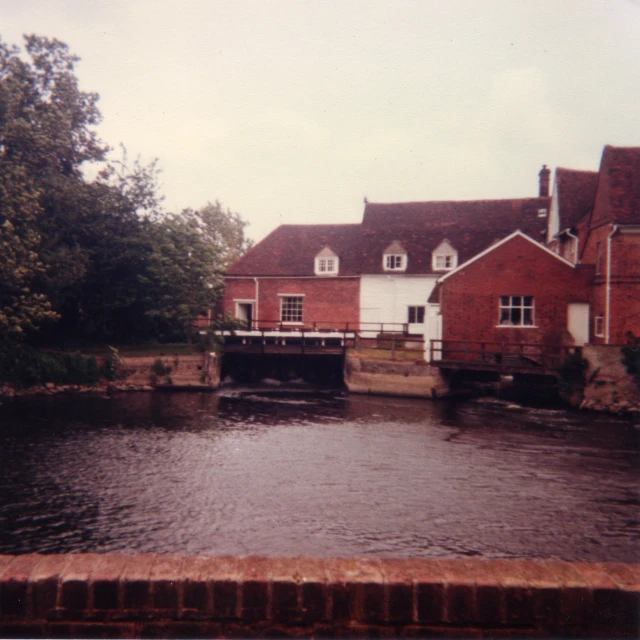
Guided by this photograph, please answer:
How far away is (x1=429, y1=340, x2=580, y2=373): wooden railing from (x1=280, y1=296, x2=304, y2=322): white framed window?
13.2 meters

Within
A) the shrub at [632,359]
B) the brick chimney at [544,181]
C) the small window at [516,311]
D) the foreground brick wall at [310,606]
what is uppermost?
the brick chimney at [544,181]

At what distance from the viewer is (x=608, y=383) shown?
A: 22781mm

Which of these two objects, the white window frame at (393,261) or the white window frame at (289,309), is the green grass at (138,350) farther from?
the white window frame at (393,261)

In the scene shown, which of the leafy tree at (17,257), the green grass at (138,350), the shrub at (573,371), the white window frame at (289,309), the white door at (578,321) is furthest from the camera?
the white window frame at (289,309)

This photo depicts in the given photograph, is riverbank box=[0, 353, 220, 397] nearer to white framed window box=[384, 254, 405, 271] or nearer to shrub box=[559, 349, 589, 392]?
white framed window box=[384, 254, 405, 271]

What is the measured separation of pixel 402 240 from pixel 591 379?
19356mm

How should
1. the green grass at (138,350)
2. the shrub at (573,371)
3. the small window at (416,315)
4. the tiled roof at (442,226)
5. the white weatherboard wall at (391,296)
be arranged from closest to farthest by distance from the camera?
1. the shrub at (573,371)
2. the green grass at (138,350)
3. the white weatherboard wall at (391,296)
4. the small window at (416,315)
5. the tiled roof at (442,226)

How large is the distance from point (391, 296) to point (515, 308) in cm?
1118

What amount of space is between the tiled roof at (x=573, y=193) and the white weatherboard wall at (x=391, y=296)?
29.7ft

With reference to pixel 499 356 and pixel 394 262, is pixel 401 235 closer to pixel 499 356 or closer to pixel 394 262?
pixel 394 262

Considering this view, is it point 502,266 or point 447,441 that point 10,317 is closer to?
point 447,441

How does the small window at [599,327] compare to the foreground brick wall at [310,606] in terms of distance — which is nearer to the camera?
the foreground brick wall at [310,606]

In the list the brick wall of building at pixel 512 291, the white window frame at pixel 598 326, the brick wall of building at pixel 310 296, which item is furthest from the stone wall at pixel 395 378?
the brick wall of building at pixel 310 296

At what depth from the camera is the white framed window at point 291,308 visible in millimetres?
39688
